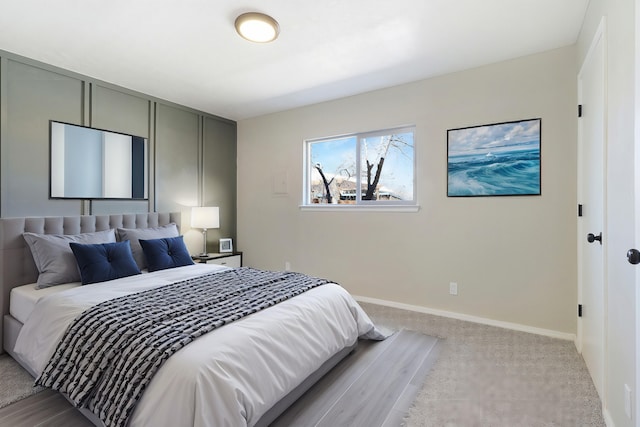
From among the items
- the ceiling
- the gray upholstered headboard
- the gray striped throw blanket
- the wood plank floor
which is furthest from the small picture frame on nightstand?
the wood plank floor

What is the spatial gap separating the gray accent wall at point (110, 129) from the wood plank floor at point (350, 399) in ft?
5.93

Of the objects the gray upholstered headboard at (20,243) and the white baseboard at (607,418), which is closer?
the white baseboard at (607,418)

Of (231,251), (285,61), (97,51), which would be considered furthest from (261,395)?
(231,251)

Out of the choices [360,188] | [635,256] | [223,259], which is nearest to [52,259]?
[223,259]

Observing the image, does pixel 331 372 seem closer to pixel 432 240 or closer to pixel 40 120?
pixel 432 240

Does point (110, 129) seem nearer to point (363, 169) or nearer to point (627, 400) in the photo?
point (363, 169)

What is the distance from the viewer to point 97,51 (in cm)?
282

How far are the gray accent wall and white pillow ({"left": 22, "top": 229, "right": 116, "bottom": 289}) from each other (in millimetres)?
406

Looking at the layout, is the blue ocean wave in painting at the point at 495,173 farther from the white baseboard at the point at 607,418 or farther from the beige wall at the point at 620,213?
the white baseboard at the point at 607,418

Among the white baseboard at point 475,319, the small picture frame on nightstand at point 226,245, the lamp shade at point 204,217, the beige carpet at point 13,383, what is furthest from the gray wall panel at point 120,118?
the white baseboard at point 475,319

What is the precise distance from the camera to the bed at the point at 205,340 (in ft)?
4.54

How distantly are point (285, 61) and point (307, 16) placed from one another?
75cm

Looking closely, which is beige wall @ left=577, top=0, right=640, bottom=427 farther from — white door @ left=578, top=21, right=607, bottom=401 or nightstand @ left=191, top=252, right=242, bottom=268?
nightstand @ left=191, top=252, right=242, bottom=268

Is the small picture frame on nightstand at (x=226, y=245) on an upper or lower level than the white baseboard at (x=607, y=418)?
upper
